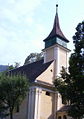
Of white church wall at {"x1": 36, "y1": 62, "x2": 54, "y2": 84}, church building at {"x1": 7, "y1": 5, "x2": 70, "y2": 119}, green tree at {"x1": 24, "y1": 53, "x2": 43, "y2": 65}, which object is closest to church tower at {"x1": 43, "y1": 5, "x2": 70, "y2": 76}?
church building at {"x1": 7, "y1": 5, "x2": 70, "y2": 119}

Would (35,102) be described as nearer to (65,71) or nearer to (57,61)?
(57,61)

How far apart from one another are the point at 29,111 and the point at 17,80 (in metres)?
5.24

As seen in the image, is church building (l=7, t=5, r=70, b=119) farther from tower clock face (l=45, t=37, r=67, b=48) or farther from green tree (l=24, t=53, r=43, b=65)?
green tree (l=24, t=53, r=43, b=65)

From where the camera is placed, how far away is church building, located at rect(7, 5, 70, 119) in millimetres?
36906

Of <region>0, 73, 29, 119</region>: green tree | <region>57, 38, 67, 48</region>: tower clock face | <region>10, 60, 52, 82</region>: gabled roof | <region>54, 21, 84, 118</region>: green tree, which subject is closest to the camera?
<region>54, 21, 84, 118</region>: green tree

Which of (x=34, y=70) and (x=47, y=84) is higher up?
(x=34, y=70)

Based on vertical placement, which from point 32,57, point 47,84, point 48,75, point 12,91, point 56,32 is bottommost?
point 12,91

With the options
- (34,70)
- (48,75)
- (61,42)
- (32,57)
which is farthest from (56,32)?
(32,57)

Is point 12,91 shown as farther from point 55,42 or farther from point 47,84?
point 55,42

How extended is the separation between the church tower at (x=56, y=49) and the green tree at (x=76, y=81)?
14.5m

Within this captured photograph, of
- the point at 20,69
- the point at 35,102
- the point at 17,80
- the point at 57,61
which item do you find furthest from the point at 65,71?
the point at 20,69

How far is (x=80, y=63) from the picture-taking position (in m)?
24.9

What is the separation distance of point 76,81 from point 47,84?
46.5 ft

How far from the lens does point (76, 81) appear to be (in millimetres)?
24422
